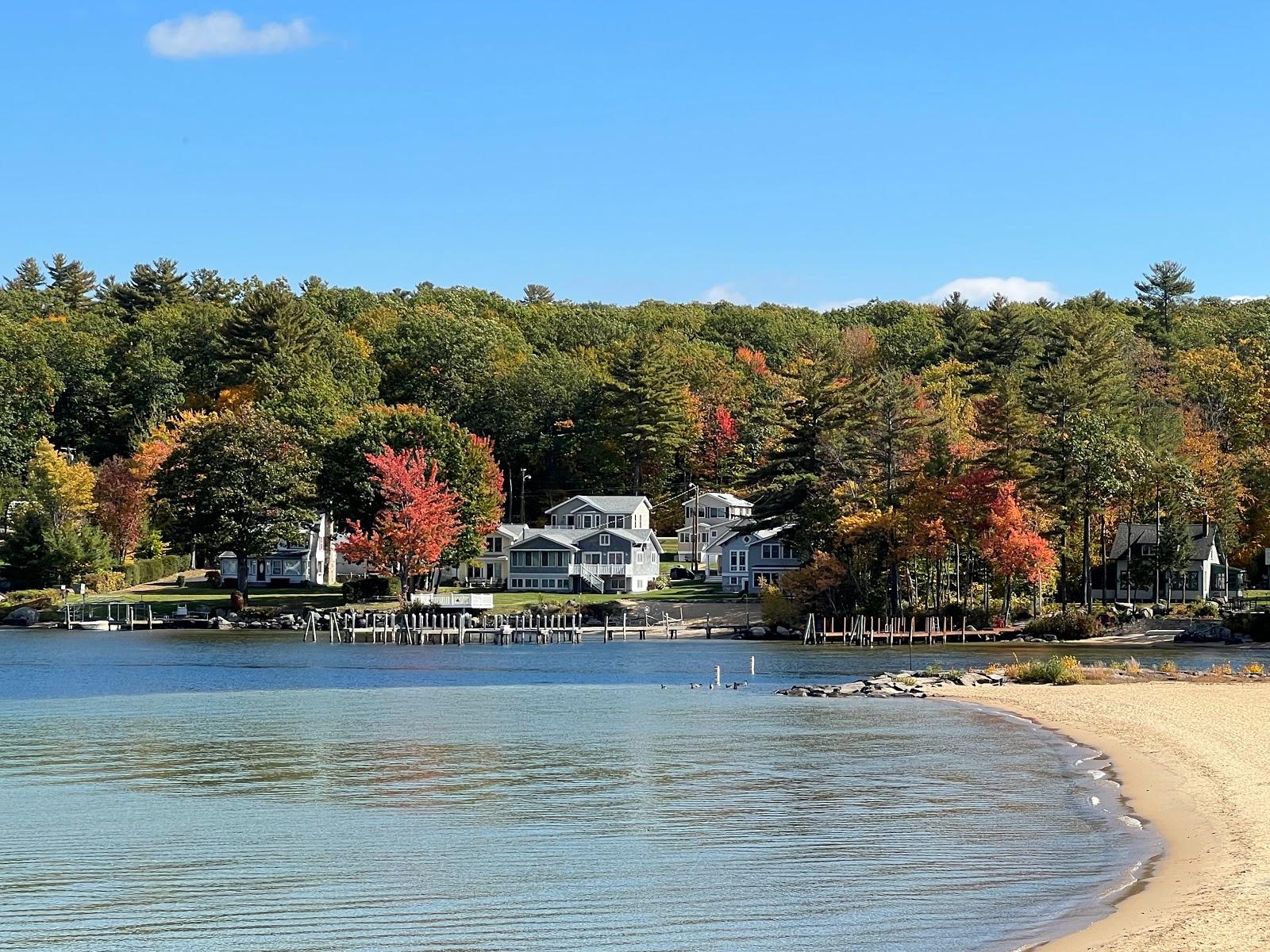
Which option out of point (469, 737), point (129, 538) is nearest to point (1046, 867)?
point (469, 737)

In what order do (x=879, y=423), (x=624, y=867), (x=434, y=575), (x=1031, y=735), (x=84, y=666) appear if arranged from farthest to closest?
(x=434, y=575)
(x=879, y=423)
(x=84, y=666)
(x=1031, y=735)
(x=624, y=867)

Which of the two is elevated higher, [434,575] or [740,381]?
[740,381]

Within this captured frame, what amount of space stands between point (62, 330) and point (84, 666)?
7550 centimetres

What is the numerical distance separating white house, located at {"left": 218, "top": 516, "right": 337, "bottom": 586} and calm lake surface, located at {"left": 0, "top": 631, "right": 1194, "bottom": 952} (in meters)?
58.9

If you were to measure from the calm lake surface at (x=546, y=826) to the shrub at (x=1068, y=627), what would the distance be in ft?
117

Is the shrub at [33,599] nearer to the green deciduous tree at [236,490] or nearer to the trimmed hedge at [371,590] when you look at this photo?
the green deciduous tree at [236,490]

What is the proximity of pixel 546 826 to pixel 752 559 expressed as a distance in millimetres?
79450

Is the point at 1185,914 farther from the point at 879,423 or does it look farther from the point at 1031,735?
the point at 879,423

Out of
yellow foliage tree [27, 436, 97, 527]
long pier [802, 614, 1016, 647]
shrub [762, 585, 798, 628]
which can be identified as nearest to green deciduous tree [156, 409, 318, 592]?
yellow foliage tree [27, 436, 97, 527]

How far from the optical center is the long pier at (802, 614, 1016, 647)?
7788 centimetres

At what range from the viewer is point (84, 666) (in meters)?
60.7

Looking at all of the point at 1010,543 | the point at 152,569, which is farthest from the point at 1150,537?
the point at 152,569

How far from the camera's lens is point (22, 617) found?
89375 millimetres

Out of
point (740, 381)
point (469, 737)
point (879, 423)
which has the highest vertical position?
point (740, 381)
